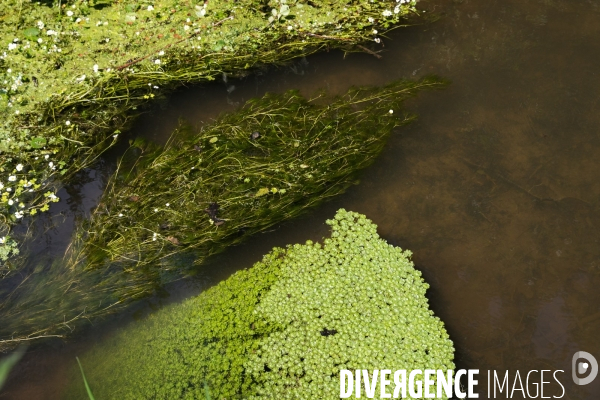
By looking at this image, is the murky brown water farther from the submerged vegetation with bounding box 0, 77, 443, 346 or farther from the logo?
the submerged vegetation with bounding box 0, 77, 443, 346

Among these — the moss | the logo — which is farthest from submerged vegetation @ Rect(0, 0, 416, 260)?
A: the logo

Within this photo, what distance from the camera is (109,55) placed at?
416 cm

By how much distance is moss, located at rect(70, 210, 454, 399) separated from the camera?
11.4ft

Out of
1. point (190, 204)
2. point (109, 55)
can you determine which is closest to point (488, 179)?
point (190, 204)

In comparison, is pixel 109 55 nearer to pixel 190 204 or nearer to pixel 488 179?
pixel 190 204

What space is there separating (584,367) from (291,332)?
236 cm

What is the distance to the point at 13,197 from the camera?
13.0 feet

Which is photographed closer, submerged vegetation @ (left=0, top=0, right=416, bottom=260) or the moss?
the moss

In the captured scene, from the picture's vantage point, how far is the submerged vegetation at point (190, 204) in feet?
12.5

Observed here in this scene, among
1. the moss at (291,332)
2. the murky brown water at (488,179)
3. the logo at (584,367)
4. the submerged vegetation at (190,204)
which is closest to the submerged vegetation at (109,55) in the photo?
the murky brown water at (488,179)

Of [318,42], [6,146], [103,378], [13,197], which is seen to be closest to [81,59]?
[6,146]

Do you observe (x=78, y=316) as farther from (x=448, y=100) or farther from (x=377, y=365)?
(x=448, y=100)

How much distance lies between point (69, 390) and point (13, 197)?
174cm

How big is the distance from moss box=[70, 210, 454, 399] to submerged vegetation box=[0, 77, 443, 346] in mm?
357
